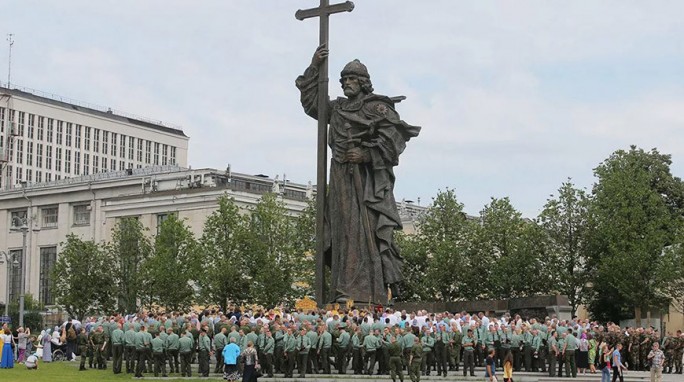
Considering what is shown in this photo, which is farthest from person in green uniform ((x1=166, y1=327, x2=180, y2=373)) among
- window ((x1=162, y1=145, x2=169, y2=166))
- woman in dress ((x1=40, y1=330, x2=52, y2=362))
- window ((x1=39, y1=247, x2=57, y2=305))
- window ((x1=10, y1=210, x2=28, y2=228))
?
window ((x1=162, y1=145, x2=169, y2=166))

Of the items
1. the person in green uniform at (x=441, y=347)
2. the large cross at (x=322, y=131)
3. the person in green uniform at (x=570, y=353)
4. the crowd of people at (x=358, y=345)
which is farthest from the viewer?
the large cross at (x=322, y=131)

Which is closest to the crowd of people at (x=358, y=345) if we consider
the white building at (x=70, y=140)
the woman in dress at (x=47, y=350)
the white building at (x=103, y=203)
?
the woman in dress at (x=47, y=350)

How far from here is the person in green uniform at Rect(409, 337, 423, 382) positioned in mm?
28766

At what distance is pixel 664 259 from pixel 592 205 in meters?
4.53

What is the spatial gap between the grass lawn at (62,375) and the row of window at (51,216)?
53.3 m

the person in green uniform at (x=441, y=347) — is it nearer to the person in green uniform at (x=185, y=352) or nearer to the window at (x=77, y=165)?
the person in green uniform at (x=185, y=352)

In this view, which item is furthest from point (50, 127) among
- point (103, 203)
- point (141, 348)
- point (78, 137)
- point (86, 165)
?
point (141, 348)

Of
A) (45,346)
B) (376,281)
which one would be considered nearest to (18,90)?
(45,346)

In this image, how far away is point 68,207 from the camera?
298 feet

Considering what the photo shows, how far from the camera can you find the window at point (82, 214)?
89438 millimetres

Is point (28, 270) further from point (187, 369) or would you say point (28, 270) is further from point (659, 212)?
point (187, 369)

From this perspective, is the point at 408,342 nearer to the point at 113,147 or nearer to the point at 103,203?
the point at 103,203

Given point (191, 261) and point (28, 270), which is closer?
point (191, 261)

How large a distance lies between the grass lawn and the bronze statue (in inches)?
216
